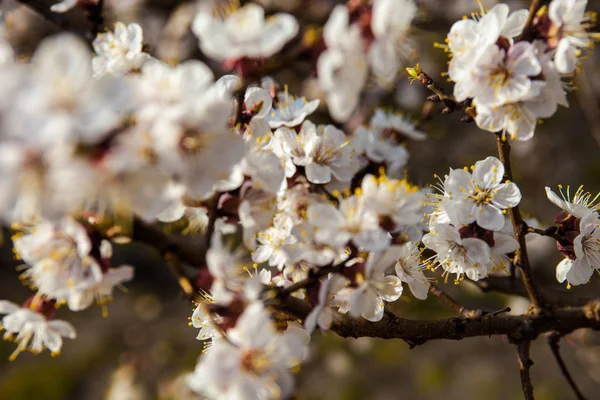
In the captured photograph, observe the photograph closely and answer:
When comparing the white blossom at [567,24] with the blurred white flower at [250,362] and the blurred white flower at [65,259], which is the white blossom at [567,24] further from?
the blurred white flower at [65,259]

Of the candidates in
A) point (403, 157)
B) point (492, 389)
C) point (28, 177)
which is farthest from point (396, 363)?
point (28, 177)

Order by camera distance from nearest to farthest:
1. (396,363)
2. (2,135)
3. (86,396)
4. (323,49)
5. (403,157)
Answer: (2,135) < (323,49) < (403,157) < (396,363) < (86,396)

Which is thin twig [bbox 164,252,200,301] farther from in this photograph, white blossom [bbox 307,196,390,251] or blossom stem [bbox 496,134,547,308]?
blossom stem [bbox 496,134,547,308]

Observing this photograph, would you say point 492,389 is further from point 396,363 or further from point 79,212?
point 79,212

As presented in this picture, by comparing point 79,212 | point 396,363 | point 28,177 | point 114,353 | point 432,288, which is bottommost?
point 114,353

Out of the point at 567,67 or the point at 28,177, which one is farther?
the point at 567,67

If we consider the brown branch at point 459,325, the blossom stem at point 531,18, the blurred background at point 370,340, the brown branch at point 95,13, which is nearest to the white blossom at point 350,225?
the brown branch at point 459,325

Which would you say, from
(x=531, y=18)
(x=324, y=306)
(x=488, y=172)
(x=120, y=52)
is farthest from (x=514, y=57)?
(x=120, y=52)

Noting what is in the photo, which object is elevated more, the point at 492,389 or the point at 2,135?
the point at 2,135
